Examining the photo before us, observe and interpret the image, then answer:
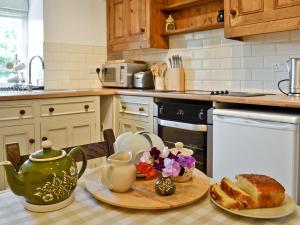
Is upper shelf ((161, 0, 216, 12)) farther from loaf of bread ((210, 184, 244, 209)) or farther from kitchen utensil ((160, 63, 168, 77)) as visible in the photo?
loaf of bread ((210, 184, 244, 209))

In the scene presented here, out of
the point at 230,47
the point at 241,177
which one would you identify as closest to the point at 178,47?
the point at 230,47

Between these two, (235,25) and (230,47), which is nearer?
(235,25)

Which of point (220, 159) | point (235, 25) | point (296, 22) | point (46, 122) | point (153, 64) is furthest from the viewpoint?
point (153, 64)

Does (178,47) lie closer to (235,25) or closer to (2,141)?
(235,25)

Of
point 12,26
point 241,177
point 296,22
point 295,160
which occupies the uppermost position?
point 12,26

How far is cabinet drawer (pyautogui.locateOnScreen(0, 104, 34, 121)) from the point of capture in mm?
2490

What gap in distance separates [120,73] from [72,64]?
0.62 m

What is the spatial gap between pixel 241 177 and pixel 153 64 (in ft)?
8.98

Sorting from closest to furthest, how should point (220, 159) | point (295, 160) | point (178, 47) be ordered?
point (295, 160)
point (220, 159)
point (178, 47)

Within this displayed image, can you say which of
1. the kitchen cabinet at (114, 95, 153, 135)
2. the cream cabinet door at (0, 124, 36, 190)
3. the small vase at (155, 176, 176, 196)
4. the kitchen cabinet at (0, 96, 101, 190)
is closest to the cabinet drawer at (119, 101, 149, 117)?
the kitchen cabinet at (114, 95, 153, 135)

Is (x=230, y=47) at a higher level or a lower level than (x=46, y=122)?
higher

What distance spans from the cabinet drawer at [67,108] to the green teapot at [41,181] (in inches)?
79.1

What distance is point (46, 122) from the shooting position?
275 centimetres

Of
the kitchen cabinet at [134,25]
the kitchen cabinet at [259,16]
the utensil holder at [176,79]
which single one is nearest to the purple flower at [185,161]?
the kitchen cabinet at [259,16]
